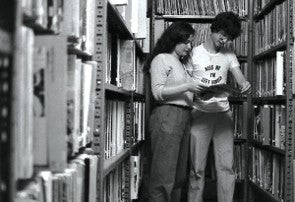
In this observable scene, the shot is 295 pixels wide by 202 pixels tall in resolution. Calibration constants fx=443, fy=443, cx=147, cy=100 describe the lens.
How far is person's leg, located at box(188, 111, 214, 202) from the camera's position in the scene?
117 inches

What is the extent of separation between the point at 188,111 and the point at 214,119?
35cm

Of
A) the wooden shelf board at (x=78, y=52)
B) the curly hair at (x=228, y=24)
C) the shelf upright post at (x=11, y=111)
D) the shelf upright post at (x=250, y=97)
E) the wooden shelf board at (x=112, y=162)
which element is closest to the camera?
the shelf upright post at (x=11, y=111)

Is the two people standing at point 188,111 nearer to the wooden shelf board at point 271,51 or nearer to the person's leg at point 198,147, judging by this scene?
the person's leg at point 198,147

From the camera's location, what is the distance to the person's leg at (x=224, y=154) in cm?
297

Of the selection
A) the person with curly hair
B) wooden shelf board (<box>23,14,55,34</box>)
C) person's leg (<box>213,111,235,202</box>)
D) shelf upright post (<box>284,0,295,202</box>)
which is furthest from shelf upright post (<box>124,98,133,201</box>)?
wooden shelf board (<box>23,14,55,34</box>)

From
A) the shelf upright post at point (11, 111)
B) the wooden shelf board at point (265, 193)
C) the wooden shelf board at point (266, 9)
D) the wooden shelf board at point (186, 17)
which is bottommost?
the wooden shelf board at point (265, 193)

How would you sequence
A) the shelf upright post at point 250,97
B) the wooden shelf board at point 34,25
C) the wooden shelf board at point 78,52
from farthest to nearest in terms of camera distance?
1. the shelf upright post at point 250,97
2. the wooden shelf board at point 78,52
3. the wooden shelf board at point 34,25

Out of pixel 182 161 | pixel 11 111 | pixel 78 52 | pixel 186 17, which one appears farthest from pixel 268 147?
pixel 11 111

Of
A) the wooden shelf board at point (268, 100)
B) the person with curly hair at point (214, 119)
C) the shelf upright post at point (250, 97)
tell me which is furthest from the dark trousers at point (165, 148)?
the shelf upright post at point (250, 97)

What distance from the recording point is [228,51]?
3.00 meters

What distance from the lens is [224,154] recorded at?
9.81ft

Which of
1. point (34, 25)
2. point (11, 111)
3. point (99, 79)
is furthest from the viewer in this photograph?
point (99, 79)

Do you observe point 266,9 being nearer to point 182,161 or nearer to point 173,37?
point 173,37

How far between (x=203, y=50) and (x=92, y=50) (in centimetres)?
167
